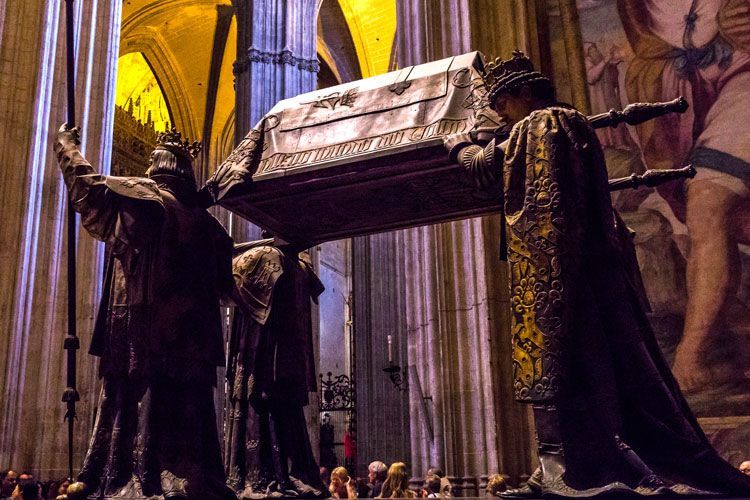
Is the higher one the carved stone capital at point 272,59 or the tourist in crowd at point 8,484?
the carved stone capital at point 272,59

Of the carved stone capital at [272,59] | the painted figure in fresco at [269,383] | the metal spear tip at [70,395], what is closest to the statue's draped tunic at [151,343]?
the metal spear tip at [70,395]

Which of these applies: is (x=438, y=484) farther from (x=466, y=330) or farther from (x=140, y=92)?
(x=140, y=92)

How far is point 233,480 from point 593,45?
4.72 m

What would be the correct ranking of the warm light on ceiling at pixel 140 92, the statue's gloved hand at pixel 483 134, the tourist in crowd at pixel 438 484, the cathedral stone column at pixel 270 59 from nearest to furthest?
the statue's gloved hand at pixel 483 134 → the tourist in crowd at pixel 438 484 → the cathedral stone column at pixel 270 59 → the warm light on ceiling at pixel 140 92

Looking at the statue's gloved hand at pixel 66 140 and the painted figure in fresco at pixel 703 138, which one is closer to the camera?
the statue's gloved hand at pixel 66 140

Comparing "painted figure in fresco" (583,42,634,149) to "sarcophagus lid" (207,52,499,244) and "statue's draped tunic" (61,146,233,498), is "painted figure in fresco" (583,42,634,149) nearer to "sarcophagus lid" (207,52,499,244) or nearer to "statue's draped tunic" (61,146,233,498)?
"sarcophagus lid" (207,52,499,244)

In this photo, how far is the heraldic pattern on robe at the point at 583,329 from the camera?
7.07 feet

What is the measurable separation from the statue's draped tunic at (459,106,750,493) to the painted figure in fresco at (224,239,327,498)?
69.6 inches

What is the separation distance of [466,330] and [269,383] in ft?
8.62

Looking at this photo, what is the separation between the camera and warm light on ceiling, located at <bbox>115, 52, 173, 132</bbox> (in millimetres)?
20125

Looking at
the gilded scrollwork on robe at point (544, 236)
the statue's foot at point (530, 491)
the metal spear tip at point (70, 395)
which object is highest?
the gilded scrollwork on robe at point (544, 236)

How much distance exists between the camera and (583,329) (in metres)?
2.22

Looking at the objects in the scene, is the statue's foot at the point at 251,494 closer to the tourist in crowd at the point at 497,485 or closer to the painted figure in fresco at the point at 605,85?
the tourist in crowd at the point at 497,485

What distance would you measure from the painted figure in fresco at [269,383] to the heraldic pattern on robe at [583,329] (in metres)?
1.77
